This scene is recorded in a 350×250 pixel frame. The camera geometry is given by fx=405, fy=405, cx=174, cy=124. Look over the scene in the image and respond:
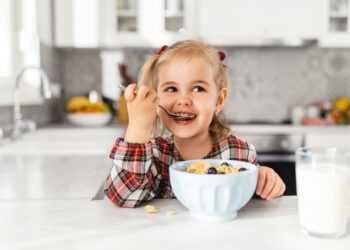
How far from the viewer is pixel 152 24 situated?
292 cm

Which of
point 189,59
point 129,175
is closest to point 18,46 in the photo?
point 189,59

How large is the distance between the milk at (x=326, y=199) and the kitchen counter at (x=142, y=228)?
0.02 meters

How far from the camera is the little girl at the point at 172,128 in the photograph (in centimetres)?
84

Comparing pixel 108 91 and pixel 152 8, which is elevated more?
pixel 152 8

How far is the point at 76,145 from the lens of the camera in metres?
2.42

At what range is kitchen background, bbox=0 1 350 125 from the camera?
3.32m

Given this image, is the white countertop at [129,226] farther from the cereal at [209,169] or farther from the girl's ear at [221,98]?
the girl's ear at [221,98]

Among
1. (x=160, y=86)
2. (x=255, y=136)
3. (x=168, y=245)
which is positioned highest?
(x=160, y=86)

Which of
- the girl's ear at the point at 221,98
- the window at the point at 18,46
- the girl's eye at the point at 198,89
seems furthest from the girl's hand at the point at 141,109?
the window at the point at 18,46

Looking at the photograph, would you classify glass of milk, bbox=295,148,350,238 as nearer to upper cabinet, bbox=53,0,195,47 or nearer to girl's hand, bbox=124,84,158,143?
girl's hand, bbox=124,84,158,143

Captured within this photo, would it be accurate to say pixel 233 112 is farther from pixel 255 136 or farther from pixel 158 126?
pixel 158 126

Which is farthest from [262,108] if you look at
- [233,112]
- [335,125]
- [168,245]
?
[168,245]

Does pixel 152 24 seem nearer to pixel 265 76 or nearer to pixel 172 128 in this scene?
pixel 265 76

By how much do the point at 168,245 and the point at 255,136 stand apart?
2.18 meters
